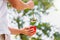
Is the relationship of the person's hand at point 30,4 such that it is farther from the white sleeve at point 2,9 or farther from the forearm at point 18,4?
the white sleeve at point 2,9

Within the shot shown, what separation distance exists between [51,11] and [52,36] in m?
0.16

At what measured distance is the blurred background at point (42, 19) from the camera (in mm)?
999

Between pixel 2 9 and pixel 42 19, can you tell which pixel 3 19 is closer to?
pixel 2 9

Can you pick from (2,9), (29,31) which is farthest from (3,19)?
(29,31)

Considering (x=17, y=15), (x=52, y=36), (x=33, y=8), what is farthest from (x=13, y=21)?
(x=52, y=36)

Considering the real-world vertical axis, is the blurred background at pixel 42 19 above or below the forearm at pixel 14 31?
above

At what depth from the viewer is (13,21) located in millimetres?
984

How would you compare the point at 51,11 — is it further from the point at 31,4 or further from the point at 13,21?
the point at 13,21

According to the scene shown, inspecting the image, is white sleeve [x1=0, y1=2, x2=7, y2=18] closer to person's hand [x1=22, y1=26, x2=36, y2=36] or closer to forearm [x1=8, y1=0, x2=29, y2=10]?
forearm [x1=8, y1=0, x2=29, y2=10]

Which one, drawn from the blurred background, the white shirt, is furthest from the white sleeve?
the blurred background

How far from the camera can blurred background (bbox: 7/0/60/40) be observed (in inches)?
39.3

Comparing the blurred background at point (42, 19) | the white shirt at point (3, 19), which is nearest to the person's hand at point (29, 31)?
the blurred background at point (42, 19)

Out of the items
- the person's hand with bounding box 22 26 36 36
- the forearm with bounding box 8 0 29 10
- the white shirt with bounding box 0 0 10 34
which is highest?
the forearm with bounding box 8 0 29 10

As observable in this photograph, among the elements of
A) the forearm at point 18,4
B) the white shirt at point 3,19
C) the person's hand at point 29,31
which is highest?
the forearm at point 18,4
